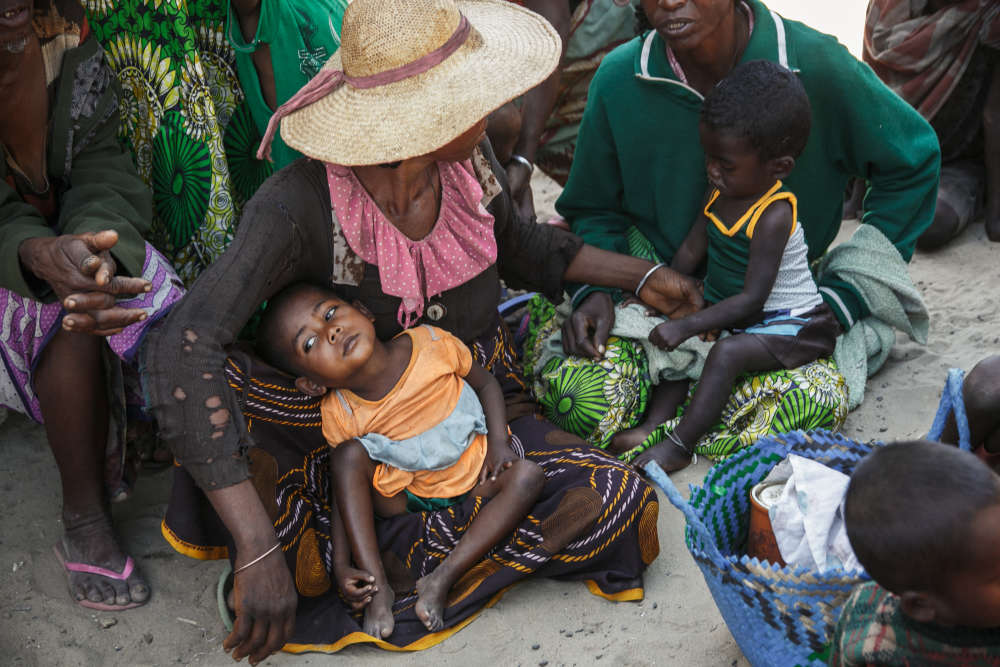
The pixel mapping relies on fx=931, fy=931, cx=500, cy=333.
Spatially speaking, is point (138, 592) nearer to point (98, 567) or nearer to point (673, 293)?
point (98, 567)

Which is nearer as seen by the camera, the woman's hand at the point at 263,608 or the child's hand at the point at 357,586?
the woman's hand at the point at 263,608

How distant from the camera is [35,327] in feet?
8.53

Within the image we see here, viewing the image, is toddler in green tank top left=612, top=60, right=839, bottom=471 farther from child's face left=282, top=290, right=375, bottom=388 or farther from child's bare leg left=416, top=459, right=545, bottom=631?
child's face left=282, top=290, right=375, bottom=388

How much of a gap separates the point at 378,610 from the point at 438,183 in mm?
1139

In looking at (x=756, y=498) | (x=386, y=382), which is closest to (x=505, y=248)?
(x=386, y=382)

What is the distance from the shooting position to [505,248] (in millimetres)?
2938

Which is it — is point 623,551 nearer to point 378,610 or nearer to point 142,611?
point 378,610

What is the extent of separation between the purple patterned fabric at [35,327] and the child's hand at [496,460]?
101 centimetres

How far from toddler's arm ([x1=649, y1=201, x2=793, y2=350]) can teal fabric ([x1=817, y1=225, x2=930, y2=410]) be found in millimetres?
372

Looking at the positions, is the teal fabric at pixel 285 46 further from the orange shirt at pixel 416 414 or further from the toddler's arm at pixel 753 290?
the toddler's arm at pixel 753 290

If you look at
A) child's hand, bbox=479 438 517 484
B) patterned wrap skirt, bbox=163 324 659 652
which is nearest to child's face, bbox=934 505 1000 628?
patterned wrap skirt, bbox=163 324 659 652

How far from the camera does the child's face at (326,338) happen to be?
233 centimetres

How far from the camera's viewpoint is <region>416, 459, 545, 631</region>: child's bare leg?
2363mm

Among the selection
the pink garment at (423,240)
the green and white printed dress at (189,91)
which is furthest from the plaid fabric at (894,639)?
the green and white printed dress at (189,91)
